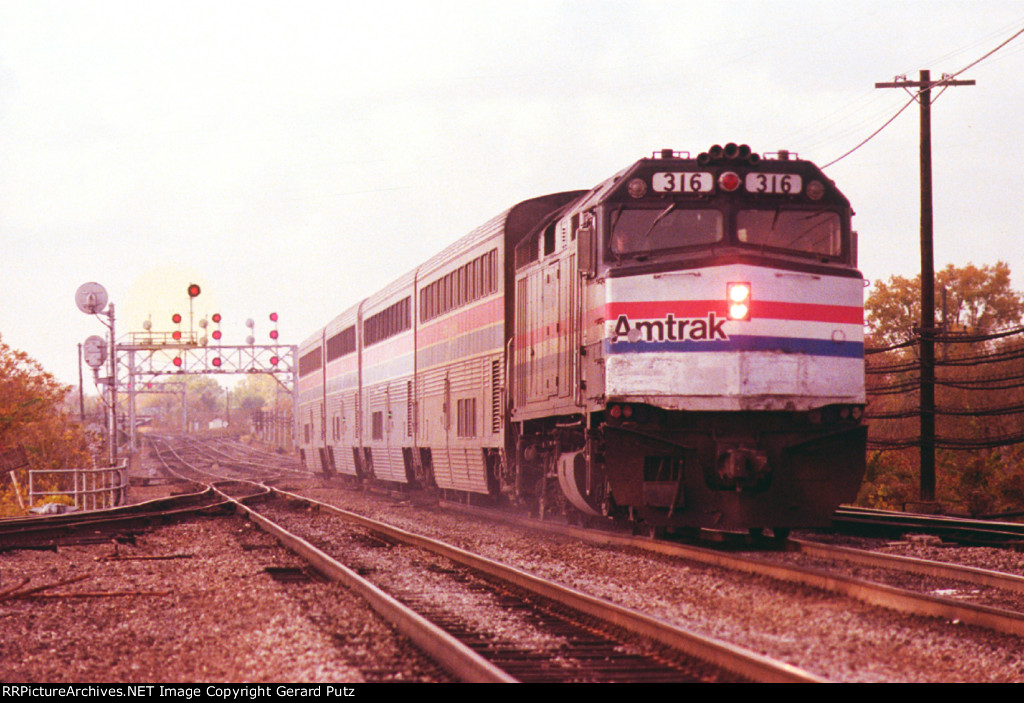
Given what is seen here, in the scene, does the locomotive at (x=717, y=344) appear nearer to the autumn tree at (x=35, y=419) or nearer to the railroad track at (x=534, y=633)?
the railroad track at (x=534, y=633)

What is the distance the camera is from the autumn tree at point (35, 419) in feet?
152

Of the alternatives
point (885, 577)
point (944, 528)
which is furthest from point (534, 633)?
point (944, 528)

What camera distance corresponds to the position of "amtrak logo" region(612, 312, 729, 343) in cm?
1115

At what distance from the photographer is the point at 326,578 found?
11242mm

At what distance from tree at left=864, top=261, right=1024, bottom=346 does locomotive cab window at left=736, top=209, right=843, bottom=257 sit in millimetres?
57278

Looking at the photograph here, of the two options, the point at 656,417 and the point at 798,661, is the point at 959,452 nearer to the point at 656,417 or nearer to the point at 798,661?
the point at 656,417

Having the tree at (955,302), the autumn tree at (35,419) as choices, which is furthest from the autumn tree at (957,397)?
the autumn tree at (35,419)

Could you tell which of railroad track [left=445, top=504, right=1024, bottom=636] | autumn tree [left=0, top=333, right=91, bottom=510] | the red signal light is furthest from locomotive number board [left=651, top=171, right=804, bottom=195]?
autumn tree [left=0, top=333, right=91, bottom=510]

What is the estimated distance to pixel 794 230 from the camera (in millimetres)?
11664

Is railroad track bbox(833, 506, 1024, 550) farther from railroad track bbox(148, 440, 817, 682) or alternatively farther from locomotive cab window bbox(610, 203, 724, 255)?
railroad track bbox(148, 440, 817, 682)

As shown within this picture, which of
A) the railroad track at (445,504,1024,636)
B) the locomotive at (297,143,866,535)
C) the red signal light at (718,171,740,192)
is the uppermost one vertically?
the red signal light at (718,171,740,192)

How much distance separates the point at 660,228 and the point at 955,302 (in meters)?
63.0

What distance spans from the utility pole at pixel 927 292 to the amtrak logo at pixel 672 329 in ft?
45.9

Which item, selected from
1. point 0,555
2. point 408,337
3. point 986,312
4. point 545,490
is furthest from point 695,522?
point 986,312
